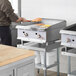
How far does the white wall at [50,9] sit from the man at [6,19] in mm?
318

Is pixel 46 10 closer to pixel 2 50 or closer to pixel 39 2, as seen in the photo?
pixel 39 2

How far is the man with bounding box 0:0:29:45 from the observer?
4480 mm

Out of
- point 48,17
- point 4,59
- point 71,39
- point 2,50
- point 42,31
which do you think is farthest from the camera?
point 48,17

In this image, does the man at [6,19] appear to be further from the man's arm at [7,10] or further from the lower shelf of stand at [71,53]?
the lower shelf of stand at [71,53]

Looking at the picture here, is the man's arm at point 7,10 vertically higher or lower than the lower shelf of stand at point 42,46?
higher

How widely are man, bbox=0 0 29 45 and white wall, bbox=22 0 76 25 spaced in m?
0.32

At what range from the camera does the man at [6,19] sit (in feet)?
14.7

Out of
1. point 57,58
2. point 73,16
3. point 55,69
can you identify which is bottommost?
point 55,69

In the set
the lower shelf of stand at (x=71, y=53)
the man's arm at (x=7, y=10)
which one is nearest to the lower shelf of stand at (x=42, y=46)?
the lower shelf of stand at (x=71, y=53)

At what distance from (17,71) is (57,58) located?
85.0 inches

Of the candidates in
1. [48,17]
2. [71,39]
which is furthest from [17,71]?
[48,17]

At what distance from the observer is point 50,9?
179 inches

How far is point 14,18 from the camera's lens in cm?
451

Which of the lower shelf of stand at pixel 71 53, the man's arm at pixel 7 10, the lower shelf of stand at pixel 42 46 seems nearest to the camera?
the lower shelf of stand at pixel 71 53
